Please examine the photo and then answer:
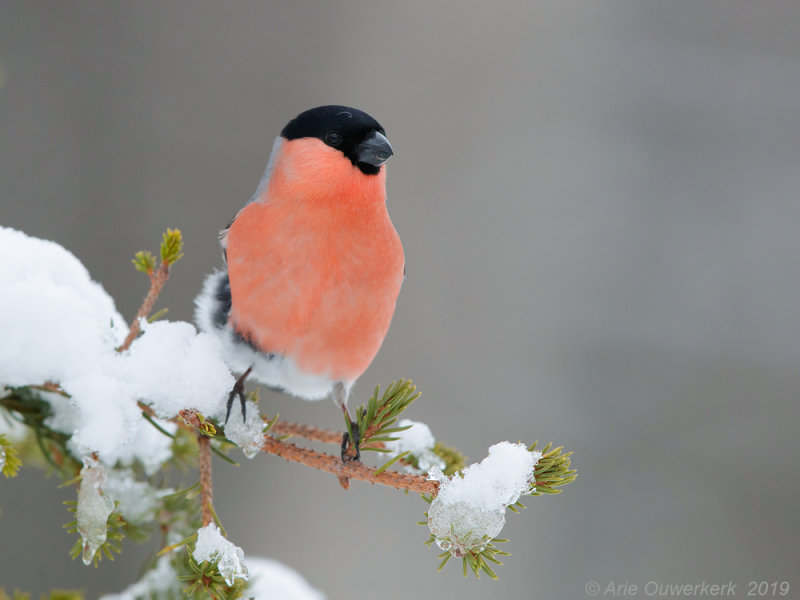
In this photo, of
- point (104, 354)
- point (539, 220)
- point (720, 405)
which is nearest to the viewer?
point (104, 354)

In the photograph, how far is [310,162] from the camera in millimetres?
1064

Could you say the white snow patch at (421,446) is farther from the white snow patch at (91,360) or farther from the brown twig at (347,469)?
the white snow patch at (91,360)

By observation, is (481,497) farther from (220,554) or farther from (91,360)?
(91,360)

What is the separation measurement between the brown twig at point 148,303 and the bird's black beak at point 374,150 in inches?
13.1

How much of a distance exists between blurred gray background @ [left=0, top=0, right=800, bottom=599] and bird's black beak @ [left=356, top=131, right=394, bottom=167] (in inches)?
55.1

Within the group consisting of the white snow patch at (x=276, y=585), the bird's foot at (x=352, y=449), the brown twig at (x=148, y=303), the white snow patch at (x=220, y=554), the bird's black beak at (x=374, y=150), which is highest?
the bird's black beak at (x=374, y=150)

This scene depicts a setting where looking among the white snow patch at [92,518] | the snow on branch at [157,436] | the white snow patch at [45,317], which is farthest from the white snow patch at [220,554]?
the white snow patch at [45,317]

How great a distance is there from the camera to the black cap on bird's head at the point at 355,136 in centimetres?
103

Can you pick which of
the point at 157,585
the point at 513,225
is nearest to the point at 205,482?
the point at 157,585

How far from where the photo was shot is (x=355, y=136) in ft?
3.44

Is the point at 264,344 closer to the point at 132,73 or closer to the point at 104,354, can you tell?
the point at 104,354

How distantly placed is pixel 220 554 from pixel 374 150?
0.61 meters

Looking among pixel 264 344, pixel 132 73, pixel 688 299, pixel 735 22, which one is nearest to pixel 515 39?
pixel 735 22

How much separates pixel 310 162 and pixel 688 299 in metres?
2.51
